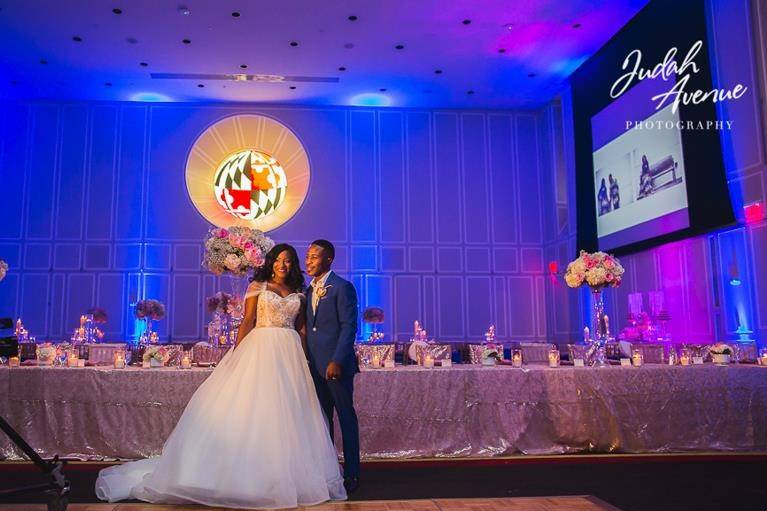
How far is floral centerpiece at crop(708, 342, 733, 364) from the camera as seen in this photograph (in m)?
4.95

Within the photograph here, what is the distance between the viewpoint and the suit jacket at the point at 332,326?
361 cm

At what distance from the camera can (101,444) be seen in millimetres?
4473

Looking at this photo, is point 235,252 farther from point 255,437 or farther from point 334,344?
point 255,437

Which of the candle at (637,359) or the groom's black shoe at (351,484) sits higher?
the candle at (637,359)

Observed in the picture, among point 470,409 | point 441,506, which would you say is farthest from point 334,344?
point 470,409

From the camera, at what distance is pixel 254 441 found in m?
3.21

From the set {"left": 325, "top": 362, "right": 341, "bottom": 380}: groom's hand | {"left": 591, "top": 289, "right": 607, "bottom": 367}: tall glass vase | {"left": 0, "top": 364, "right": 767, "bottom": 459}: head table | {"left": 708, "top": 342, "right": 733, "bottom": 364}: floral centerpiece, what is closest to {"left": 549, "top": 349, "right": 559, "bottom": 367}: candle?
{"left": 0, "top": 364, "right": 767, "bottom": 459}: head table

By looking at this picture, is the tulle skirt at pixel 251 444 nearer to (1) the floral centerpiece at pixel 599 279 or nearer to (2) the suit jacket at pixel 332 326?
(2) the suit jacket at pixel 332 326

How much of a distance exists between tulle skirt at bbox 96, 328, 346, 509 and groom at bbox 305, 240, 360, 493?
13 centimetres

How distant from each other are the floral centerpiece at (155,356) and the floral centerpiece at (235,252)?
88cm

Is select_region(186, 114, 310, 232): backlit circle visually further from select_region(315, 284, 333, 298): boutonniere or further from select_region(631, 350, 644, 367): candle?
select_region(315, 284, 333, 298): boutonniere

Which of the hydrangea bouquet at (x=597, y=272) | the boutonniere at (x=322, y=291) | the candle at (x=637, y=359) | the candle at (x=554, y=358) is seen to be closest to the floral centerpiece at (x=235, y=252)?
the boutonniere at (x=322, y=291)

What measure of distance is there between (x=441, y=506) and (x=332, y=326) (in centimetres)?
120

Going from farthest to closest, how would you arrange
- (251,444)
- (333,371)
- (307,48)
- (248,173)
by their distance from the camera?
(248,173), (307,48), (333,371), (251,444)
